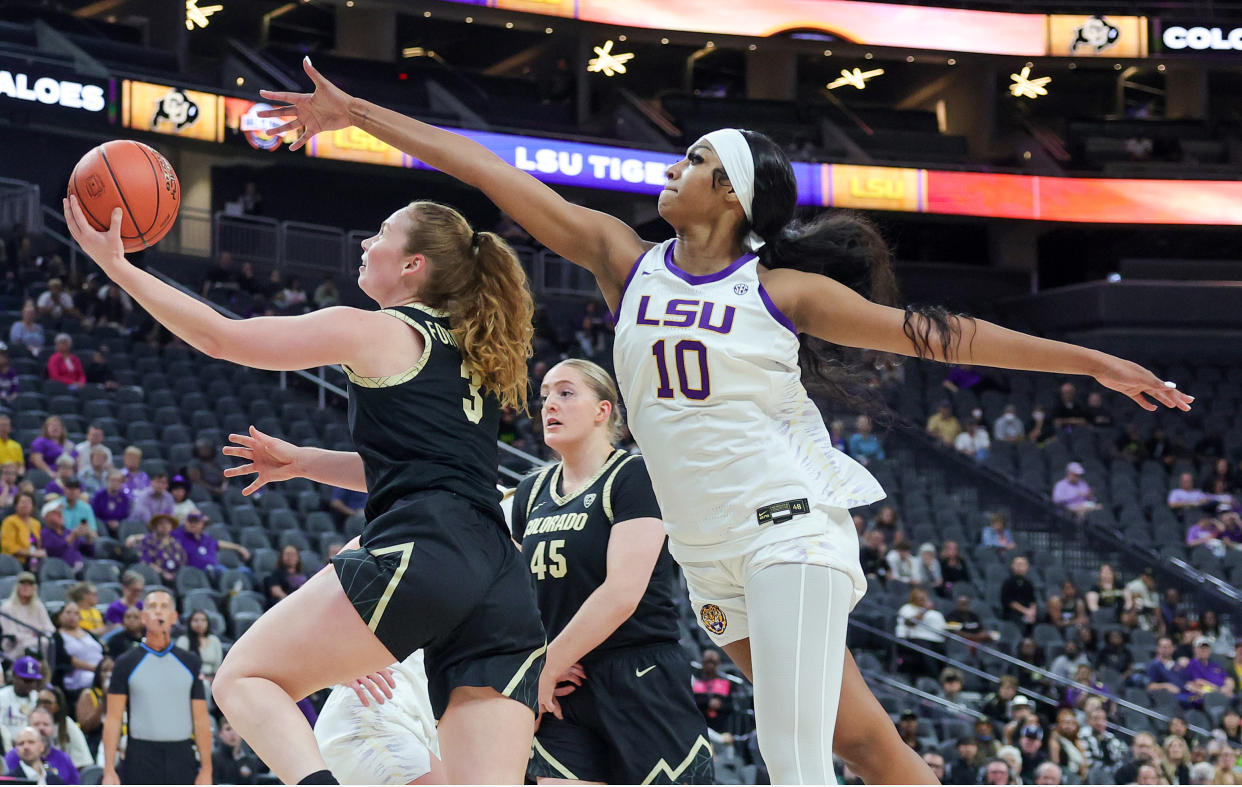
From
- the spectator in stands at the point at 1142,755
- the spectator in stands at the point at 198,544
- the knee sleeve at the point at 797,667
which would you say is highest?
the knee sleeve at the point at 797,667

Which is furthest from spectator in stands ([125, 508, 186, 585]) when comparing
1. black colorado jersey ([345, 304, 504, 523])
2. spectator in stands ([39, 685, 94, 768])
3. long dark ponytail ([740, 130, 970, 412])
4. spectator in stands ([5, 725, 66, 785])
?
long dark ponytail ([740, 130, 970, 412])

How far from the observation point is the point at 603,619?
448 centimetres

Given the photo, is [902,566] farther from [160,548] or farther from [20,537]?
[20,537]

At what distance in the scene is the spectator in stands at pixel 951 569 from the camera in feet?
49.2

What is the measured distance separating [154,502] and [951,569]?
802 centimetres

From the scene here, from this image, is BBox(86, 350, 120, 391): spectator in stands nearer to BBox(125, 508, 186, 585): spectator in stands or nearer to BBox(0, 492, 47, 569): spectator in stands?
BBox(125, 508, 186, 585): spectator in stands

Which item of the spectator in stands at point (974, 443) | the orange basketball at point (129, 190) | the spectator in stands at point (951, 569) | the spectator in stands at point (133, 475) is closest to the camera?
the orange basketball at point (129, 190)

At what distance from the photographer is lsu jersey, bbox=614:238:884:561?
362cm

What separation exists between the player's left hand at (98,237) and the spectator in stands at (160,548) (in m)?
8.06

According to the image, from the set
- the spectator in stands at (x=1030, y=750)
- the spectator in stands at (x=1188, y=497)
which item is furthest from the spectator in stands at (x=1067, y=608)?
the spectator in stands at (x=1188, y=497)

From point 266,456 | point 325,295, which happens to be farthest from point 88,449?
point 266,456

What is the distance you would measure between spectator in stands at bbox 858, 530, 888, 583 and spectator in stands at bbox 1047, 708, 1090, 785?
111 inches

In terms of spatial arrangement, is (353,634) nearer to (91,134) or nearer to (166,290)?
(166,290)

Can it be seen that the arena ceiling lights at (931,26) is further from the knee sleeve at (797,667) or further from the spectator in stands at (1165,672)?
the knee sleeve at (797,667)
